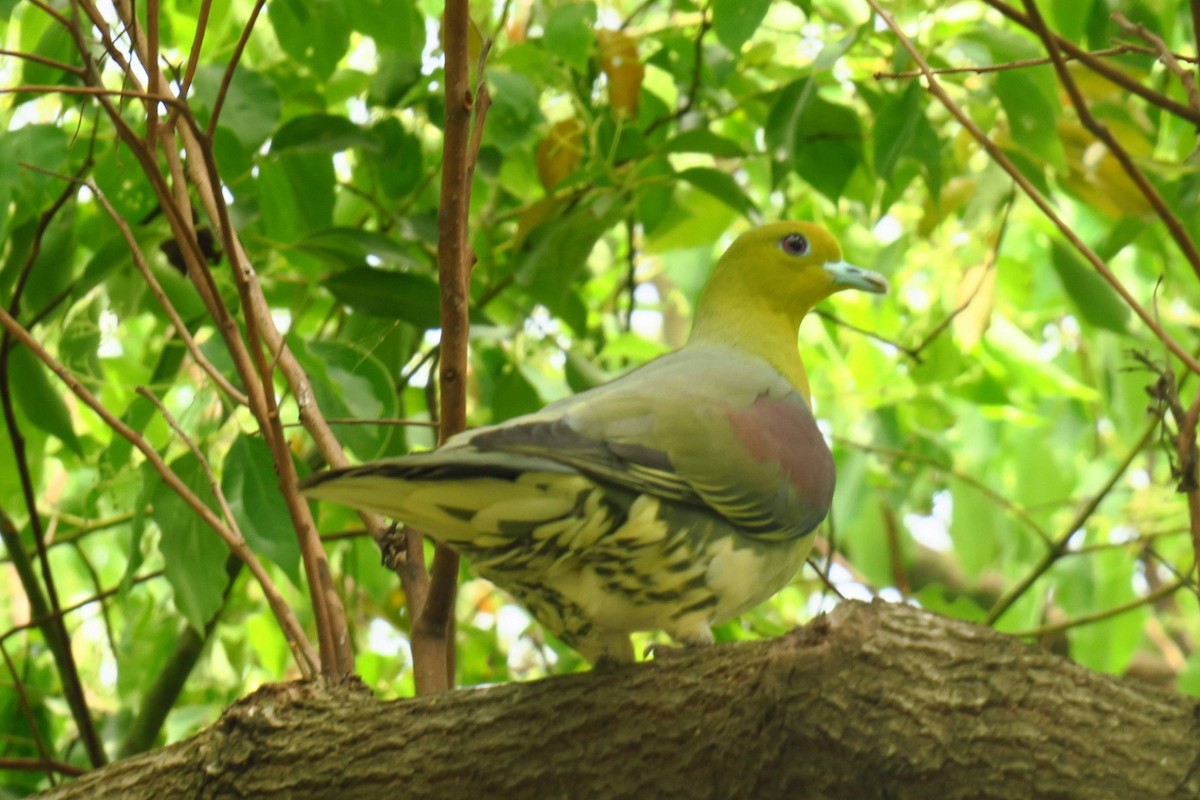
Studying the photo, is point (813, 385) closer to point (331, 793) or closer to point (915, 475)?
point (915, 475)

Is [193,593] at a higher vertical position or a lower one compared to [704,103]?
lower

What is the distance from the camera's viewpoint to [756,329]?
2.99 metres

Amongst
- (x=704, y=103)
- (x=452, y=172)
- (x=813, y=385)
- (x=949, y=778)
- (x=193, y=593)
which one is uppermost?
(x=704, y=103)

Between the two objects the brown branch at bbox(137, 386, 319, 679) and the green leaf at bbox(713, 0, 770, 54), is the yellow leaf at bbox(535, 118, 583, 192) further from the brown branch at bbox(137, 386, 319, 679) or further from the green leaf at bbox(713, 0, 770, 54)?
the brown branch at bbox(137, 386, 319, 679)

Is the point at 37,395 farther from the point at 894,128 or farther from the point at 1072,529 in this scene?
the point at 1072,529

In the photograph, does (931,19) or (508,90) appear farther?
(931,19)

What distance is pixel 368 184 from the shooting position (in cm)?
338

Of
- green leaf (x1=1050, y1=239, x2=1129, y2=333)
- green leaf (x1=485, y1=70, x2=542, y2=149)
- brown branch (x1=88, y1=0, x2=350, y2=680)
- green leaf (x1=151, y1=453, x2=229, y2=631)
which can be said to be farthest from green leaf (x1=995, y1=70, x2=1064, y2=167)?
green leaf (x1=151, y1=453, x2=229, y2=631)

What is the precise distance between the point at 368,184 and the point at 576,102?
723 mm

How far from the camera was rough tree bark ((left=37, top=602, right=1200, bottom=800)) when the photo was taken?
163cm

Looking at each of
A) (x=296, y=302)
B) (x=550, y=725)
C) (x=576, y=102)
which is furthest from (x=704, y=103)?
(x=550, y=725)

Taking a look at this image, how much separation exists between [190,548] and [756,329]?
1326 millimetres

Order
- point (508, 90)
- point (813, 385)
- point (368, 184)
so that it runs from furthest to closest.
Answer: point (813, 385) → point (368, 184) → point (508, 90)

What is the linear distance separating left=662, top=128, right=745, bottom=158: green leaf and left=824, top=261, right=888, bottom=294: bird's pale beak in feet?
1.27
